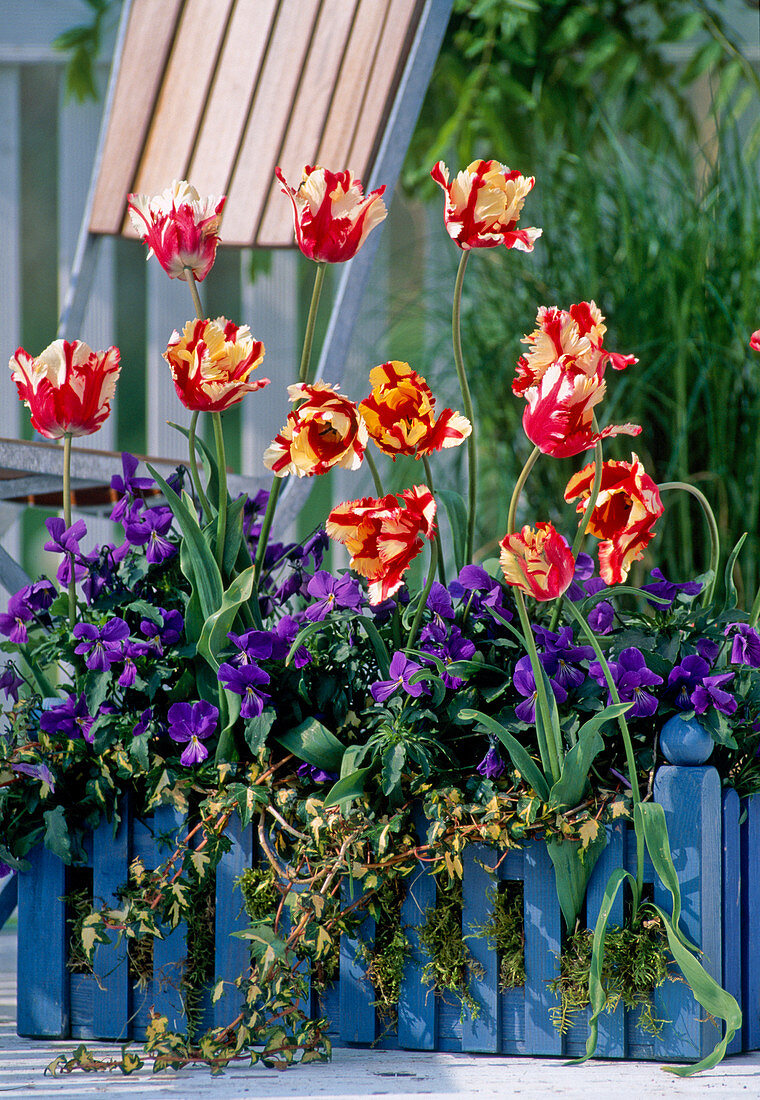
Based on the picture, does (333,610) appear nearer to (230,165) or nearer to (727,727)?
(727,727)

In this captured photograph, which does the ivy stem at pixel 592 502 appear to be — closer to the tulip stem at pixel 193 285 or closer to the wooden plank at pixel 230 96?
the tulip stem at pixel 193 285

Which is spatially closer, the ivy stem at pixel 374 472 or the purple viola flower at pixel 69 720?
the ivy stem at pixel 374 472

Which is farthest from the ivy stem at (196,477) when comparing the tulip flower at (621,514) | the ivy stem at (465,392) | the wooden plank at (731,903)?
the wooden plank at (731,903)

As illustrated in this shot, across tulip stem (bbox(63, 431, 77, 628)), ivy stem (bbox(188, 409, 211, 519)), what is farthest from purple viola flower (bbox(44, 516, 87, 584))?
ivy stem (bbox(188, 409, 211, 519))

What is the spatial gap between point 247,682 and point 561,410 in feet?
1.15

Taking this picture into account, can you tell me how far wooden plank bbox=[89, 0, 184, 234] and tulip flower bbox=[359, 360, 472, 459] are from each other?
1036mm

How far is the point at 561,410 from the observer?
80 centimetres

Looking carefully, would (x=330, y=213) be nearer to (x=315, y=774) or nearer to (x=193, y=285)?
(x=193, y=285)

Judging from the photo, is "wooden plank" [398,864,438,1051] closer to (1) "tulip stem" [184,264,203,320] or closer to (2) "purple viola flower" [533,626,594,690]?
(2) "purple viola flower" [533,626,594,690]

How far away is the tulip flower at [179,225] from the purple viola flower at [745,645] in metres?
0.55

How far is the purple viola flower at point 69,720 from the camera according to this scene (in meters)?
0.97

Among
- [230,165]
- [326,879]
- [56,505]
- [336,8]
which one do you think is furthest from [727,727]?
[336,8]

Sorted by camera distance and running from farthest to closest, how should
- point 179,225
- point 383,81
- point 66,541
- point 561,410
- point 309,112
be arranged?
point 309,112, point 383,81, point 66,541, point 179,225, point 561,410

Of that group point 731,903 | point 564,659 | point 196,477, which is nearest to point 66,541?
point 196,477
